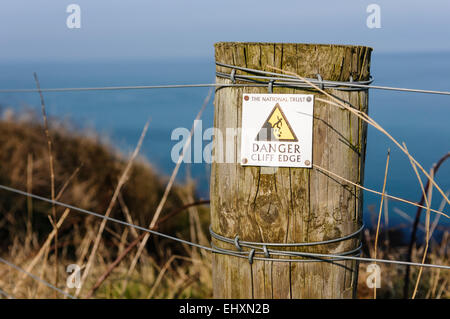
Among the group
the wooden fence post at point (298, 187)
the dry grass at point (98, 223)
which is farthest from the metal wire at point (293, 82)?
the dry grass at point (98, 223)

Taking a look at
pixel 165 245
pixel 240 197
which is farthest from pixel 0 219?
pixel 240 197

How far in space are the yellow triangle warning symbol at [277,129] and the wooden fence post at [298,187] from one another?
82 millimetres

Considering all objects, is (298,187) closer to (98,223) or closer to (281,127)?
(281,127)

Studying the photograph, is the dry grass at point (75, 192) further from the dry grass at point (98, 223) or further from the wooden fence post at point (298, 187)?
the wooden fence post at point (298, 187)

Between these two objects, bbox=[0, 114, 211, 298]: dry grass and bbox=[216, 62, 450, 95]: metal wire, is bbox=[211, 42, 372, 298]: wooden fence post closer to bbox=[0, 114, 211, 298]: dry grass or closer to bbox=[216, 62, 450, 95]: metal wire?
bbox=[216, 62, 450, 95]: metal wire

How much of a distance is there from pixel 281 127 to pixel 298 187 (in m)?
0.23

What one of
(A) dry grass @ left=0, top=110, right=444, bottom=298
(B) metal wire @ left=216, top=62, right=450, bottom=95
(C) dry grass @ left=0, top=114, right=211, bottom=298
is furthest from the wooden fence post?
(C) dry grass @ left=0, top=114, right=211, bottom=298

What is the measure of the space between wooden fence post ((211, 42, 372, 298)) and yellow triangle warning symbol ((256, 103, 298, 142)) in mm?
82

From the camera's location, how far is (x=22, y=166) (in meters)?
6.68

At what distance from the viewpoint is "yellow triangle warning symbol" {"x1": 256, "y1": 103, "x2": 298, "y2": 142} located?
67.9 inches

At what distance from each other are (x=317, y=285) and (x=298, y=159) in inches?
19.8

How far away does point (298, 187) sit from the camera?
1.74 meters

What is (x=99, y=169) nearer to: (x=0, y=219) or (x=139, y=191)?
(x=139, y=191)

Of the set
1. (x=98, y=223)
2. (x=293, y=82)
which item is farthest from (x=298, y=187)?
(x=98, y=223)
